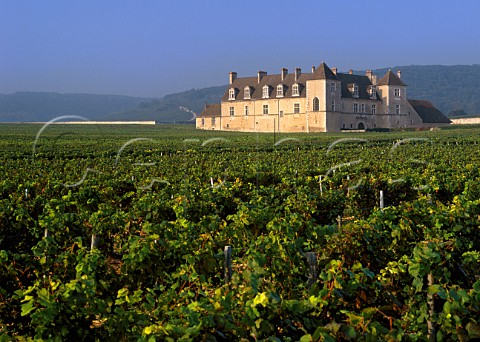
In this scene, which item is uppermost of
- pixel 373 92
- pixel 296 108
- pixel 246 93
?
pixel 246 93

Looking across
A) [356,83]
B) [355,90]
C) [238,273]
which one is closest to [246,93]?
[355,90]

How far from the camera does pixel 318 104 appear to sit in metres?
81.3

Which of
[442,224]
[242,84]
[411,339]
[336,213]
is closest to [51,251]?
[411,339]

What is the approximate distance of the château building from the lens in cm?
8150

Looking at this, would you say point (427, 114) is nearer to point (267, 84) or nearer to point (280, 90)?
point (280, 90)

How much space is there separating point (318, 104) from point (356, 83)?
28.9 ft

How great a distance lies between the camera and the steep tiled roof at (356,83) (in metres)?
84.3

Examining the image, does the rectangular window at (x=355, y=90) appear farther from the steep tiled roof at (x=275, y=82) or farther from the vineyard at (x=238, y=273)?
the vineyard at (x=238, y=273)

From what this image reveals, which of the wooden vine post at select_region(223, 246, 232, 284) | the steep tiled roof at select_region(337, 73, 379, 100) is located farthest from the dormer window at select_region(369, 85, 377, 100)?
the wooden vine post at select_region(223, 246, 232, 284)

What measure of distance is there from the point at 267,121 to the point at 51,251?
78761mm

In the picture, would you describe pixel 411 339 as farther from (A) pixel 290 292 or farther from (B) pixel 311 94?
(B) pixel 311 94

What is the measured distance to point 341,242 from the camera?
27.2ft

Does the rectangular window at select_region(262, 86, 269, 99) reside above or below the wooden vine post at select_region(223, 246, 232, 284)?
above

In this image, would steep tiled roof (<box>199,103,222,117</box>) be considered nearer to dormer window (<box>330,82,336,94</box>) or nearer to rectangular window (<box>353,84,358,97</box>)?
dormer window (<box>330,82,336,94</box>)
